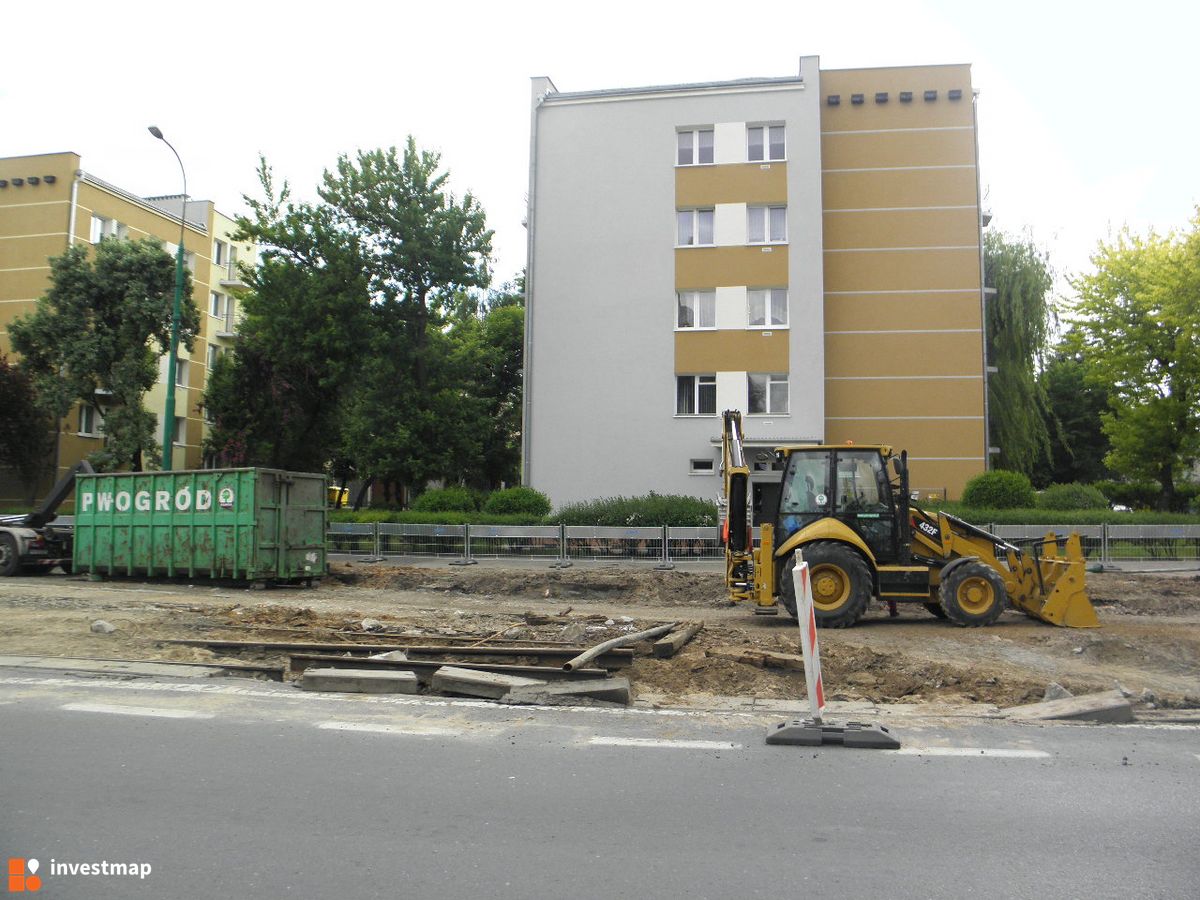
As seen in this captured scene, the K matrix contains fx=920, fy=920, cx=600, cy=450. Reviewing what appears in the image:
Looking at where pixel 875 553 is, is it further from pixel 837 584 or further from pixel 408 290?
pixel 408 290

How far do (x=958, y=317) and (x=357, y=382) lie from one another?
20.1m

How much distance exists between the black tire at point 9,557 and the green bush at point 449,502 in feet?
32.3

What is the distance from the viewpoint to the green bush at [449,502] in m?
26.3

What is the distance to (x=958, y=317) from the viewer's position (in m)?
29.6

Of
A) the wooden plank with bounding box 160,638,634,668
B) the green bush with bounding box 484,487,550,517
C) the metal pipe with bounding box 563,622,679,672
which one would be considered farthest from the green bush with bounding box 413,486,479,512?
the metal pipe with bounding box 563,622,679,672

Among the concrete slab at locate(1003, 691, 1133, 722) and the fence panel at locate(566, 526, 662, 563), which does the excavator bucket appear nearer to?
the concrete slab at locate(1003, 691, 1133, 722)

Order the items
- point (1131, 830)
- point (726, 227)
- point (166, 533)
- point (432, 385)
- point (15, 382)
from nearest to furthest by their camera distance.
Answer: point (1131, 830) → point (166, 533) → point (726, 227) → point (432, 385) → point (15, 382)

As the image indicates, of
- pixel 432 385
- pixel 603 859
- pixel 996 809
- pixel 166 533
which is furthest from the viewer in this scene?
pixel 432 385

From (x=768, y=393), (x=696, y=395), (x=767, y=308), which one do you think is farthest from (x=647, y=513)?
(x=767, y=308)

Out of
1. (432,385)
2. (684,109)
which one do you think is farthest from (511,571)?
(684,109)

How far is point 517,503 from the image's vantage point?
84.8ft

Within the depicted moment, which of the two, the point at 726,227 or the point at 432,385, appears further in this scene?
the point at 432,385

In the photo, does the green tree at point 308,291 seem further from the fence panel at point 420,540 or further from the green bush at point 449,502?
the fence panel at point 420,540

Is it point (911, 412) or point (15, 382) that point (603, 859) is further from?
point (15, 382)
